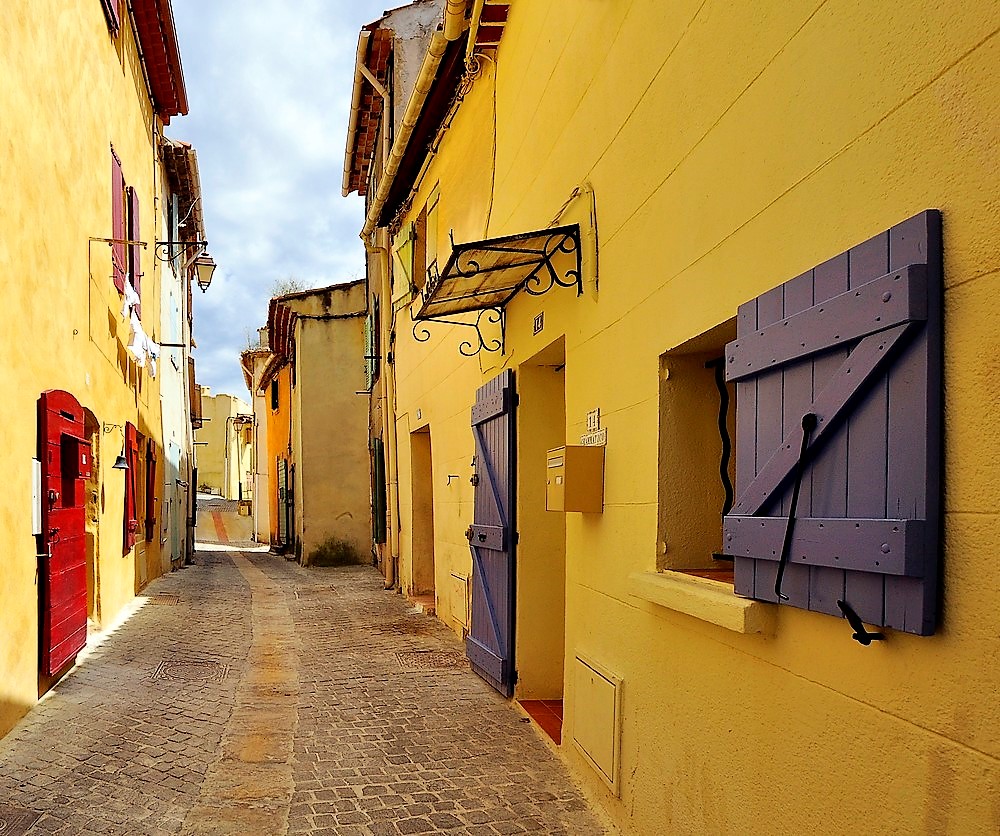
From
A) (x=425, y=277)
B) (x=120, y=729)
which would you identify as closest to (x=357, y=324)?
(x=425, y=277)

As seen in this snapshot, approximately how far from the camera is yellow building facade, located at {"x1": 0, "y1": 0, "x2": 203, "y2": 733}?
5449mm

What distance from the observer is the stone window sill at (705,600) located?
267 cm

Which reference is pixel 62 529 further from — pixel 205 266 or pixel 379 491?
pixel 205 266

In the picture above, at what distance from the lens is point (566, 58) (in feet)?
16.3

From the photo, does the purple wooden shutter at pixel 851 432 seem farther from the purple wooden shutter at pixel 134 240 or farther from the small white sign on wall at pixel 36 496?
the purple wooden shutter at pixel 134 240

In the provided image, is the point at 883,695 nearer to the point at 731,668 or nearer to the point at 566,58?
the point at 731,668

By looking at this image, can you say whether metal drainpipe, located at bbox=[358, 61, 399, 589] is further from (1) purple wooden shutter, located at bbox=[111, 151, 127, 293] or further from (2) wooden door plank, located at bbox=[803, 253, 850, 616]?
(2) wooden door plank, located at bbox=[803, 253, 850, 616]

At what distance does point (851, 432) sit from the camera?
2.23 metres

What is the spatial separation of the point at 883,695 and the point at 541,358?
399cm

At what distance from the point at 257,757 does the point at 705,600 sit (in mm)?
3036

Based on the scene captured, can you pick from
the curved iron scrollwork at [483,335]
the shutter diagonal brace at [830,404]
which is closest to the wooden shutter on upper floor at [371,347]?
the curved iron scrollwork at [483,335]

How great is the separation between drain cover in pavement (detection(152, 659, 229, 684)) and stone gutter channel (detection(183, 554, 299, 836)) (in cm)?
22

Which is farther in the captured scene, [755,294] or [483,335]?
[483,335]

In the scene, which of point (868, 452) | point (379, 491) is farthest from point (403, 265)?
point (868, 452)
